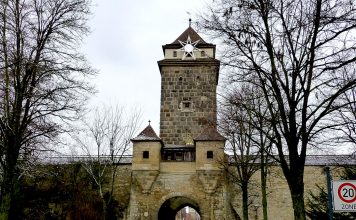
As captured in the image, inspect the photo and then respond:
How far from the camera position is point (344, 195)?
595 cm

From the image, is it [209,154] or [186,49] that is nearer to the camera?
[209,154]

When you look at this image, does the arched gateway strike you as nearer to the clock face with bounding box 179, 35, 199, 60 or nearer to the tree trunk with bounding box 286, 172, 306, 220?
the clock face with bounding box 179, 35, 199, 60

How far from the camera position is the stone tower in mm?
28484

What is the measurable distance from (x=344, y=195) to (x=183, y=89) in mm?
23834

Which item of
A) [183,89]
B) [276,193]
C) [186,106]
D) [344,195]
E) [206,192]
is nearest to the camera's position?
[344,195]

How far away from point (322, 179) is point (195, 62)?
1166 centimetres

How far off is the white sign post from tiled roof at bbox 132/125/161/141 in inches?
798

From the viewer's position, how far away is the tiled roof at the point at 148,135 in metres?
26.0

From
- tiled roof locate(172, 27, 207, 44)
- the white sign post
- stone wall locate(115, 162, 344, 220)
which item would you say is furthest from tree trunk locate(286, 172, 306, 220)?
tiled roof locate(172, 27, 207, 44)

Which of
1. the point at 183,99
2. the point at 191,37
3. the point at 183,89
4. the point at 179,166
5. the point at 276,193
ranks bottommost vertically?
the point at 276,193

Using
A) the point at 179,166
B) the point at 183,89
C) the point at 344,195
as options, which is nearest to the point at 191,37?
the point at 183,89

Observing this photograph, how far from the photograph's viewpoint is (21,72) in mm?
13023

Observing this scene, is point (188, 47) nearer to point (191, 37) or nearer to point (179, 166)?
point (191, 37)

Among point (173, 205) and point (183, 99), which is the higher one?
point (183, 99)
